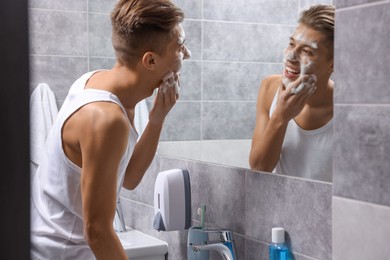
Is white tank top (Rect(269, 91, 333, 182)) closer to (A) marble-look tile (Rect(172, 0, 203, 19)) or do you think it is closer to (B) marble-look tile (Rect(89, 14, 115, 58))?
(A) marble-look tile (Rect(172, 0, 203, 19))

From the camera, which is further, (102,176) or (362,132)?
(102,176)

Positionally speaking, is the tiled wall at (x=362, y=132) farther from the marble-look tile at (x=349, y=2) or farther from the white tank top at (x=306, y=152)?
the white tank top at (x=306, y=152)

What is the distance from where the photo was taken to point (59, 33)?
251 cm

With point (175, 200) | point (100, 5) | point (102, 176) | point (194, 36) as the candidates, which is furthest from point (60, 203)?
point (100, 5)

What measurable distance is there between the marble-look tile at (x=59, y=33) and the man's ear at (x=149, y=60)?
3.32 ft

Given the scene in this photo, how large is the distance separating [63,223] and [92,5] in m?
1.21

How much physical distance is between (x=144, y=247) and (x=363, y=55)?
1.18 m

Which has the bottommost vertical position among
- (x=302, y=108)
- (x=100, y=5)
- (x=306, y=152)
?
(x=306, y=152)

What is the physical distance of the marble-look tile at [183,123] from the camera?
2000 mm

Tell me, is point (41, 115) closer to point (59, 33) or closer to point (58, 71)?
point (58, 71)

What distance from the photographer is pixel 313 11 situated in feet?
4.59

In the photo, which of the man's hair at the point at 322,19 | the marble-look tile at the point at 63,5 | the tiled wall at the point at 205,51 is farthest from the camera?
the marble-look tile at the point at 63,5

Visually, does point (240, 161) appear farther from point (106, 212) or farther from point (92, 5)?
point (92, 5)

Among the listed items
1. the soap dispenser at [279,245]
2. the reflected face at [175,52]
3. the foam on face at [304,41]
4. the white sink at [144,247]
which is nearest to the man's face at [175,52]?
the reflected face at [175,52]
